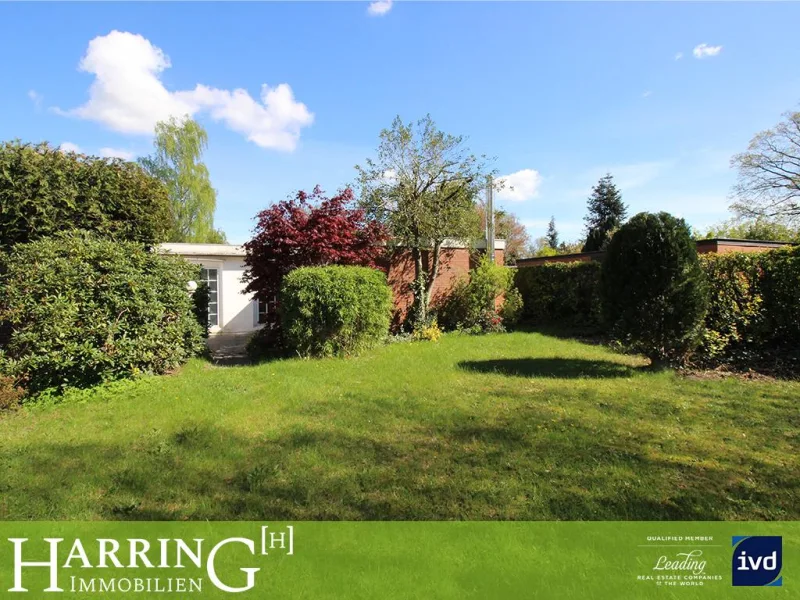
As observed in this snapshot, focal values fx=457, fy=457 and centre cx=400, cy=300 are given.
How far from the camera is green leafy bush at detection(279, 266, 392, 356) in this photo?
8469 mm

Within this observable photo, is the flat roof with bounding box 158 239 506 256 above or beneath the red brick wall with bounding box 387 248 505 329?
above

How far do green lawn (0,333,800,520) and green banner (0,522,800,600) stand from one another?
0.16 m

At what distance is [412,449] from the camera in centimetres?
417

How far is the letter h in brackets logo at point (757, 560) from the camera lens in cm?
252

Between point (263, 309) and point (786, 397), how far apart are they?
1378 cm

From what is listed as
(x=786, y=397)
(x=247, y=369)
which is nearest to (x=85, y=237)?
(x=247, y=369)

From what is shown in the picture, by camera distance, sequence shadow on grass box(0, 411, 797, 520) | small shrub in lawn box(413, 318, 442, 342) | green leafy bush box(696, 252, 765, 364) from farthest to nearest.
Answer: small shrub in lawn box(413, 318, 442, 342), green leafy bush box(696, 252, 765, 364), shadow on grass box(0, 411, 797, 520)

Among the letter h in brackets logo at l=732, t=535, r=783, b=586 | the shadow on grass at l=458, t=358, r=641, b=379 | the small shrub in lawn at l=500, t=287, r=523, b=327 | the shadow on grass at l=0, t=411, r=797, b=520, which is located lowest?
the letter h in brackets logo at l=732, t=535, r=783, b=586

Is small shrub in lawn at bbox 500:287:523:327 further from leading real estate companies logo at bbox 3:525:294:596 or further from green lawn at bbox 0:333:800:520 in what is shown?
leading real estate companies logo at bbox 3:525:294:596

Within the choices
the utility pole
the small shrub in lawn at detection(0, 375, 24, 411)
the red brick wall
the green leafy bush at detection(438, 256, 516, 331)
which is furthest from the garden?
the utility pole

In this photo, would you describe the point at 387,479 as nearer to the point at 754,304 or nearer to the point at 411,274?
the point at 754,304

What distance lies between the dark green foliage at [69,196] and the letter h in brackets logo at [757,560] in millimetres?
10124

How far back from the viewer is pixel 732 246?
12.8m

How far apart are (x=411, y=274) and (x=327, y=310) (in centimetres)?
481
